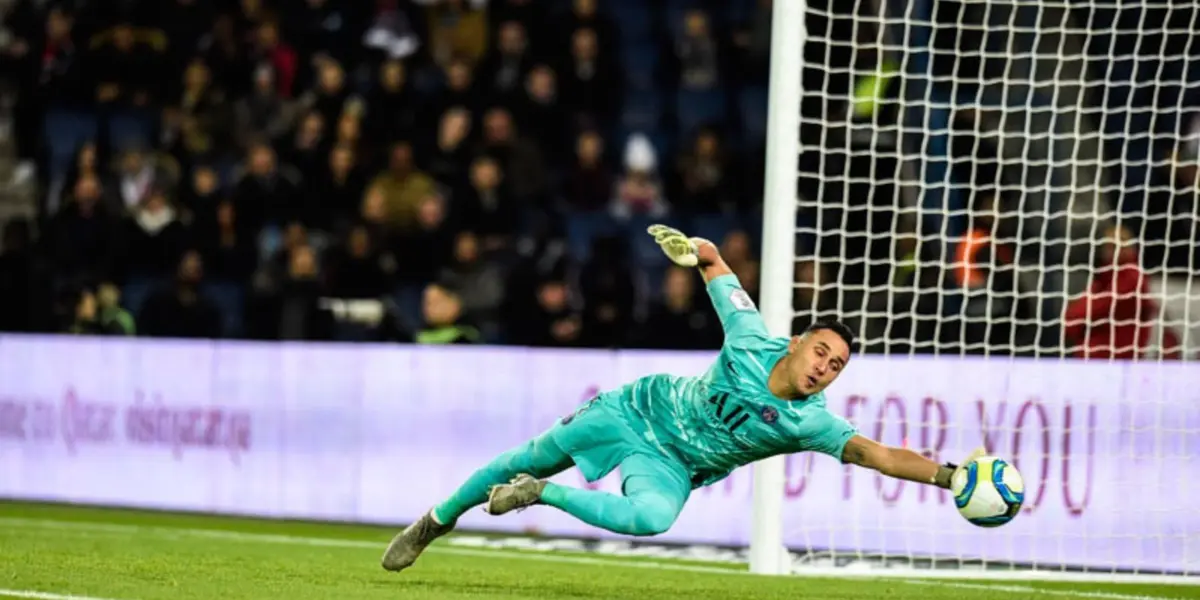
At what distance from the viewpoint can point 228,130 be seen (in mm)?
17672

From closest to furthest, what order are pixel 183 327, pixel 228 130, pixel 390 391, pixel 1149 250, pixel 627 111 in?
pixel 1149 250 < pixel 390 391 < pixel 183 327 < pixel 627 111 < pixel 228 130

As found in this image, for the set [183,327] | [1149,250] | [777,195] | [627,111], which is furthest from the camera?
[627,111]

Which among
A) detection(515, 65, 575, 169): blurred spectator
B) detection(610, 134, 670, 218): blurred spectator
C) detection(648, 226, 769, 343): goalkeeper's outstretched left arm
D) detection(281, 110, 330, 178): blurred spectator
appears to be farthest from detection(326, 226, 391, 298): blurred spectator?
detection(648, 226, 769, 343): goalkeeper's outstretched left arm

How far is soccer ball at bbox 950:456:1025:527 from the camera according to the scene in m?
7.61

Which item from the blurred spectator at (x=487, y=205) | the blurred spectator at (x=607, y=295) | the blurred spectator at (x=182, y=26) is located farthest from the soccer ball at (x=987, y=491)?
the blurred spectator at (x=182, y=26)

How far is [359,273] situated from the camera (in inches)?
591

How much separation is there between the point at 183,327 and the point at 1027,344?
6.76 meters

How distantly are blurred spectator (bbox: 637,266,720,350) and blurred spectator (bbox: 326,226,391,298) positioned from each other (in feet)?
8.04

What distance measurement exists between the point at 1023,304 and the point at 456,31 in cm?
709

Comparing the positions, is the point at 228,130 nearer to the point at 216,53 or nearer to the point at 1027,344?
the point at 216,53

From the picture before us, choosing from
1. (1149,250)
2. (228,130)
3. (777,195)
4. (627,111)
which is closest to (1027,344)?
(1149,250)

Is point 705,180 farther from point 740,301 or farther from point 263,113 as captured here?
point 740,301

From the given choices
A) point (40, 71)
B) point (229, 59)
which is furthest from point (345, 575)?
point (40, 71)

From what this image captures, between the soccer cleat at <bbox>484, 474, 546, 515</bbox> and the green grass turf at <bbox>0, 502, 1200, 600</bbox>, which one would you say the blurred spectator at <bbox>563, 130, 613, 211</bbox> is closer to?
the green grass turf at <bbox>0, 502, 1200, 600</bbox>
